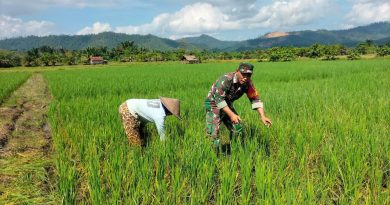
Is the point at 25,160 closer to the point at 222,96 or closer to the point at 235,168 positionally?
the point at 222,96

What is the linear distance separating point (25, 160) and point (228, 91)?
9.61 feet

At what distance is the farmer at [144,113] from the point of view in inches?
148

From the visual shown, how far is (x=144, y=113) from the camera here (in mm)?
4059

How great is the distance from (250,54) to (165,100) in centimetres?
7349

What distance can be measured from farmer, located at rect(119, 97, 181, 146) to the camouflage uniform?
1.66ft

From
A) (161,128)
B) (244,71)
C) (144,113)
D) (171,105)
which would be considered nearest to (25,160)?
(144,113)

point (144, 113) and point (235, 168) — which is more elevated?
point (144, 113)

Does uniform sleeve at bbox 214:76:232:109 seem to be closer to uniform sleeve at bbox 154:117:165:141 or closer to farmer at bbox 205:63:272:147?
farmer at bbox 205:63:272:147

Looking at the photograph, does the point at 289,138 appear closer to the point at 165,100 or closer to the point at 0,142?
the point at 165,100

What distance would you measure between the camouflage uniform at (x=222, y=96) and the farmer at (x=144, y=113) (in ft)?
1.66

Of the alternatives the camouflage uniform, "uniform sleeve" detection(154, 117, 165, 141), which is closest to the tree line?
the camouflage uniform

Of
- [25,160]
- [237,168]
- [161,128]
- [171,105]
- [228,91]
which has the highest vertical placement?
[228,91]

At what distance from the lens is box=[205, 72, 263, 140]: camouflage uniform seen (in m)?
3.92

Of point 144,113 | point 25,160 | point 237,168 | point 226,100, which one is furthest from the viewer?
point 25,160
